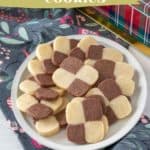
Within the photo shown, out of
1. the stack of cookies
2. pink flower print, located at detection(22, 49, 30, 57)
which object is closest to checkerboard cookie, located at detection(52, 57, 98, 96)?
the stack of cookies

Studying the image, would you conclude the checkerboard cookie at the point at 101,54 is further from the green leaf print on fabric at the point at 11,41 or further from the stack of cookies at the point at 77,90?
the green leaf print on fabric at the point at 11,41

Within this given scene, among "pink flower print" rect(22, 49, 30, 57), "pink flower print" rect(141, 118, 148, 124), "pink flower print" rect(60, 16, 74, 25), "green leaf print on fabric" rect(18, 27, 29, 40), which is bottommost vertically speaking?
"pink flower print" rect(141, 118, 148, 124)

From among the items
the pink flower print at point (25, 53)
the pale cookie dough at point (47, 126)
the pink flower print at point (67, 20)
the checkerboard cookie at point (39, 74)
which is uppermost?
the pink flower print at point (67, 20)

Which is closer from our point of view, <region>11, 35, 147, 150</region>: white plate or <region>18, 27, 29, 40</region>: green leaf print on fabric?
<region>11, 35, 147, 150</region>: white plate

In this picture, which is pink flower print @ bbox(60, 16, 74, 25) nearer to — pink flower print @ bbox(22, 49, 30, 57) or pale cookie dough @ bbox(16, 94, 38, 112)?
pink flower print @ bbox(22, 49, 30, 57)

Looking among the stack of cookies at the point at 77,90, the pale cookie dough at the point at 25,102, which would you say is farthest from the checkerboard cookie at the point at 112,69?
the pale cookie dough at the point at 25,102

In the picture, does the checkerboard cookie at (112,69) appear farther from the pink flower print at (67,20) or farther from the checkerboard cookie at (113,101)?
the pink flower print at (67,20)

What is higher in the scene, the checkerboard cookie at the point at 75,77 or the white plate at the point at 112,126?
the checkerboard cookie at the point at 75,77

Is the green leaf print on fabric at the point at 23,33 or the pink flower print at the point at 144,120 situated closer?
the pink flower print at the point at 144,120
